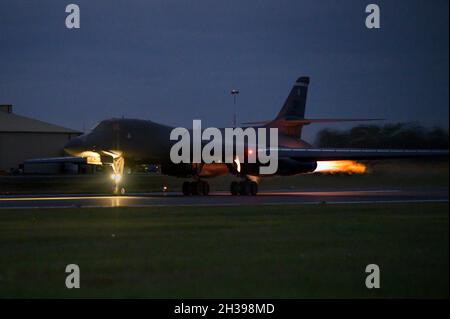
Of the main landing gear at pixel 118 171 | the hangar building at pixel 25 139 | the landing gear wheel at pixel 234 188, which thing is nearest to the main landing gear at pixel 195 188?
the landing gear wheel at pixel 234 188

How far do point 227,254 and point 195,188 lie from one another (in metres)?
23.7

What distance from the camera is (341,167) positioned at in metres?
38.0

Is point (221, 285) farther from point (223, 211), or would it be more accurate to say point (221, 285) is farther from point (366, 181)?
point (366, 181)

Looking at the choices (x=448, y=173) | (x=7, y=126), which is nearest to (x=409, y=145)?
(x=448, y=173)

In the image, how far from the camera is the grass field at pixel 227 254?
11.2 meters

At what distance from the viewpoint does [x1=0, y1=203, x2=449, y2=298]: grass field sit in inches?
441

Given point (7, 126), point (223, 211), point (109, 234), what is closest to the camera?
point (109, 234)

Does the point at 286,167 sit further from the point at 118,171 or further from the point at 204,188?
the point at 118,171

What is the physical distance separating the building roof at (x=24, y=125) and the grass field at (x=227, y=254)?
152 ft

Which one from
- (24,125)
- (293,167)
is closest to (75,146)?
(293,167)

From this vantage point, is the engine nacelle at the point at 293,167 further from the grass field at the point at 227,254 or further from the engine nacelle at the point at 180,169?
the grass field at the point at 227,254
